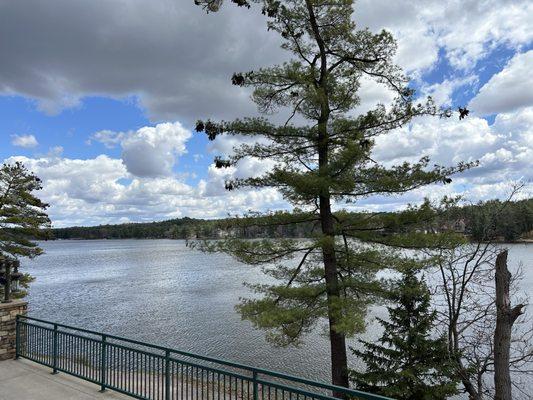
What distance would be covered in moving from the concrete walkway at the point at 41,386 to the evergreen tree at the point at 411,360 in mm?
6068

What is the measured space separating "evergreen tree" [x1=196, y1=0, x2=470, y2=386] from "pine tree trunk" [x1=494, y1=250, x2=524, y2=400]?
2.17 m

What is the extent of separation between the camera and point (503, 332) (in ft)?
30.6

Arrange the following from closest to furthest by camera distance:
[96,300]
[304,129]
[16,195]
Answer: [304,129], [16,195], [96,300]

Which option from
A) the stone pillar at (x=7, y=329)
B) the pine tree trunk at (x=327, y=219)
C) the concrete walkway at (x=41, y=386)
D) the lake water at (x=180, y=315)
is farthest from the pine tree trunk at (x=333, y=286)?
the stone pillar at (x=7, y=329)

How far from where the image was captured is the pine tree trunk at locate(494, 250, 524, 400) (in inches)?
358

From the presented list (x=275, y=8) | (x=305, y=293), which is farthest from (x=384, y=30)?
(x=305, y=293)

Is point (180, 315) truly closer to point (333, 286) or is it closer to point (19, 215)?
point (19, 215)

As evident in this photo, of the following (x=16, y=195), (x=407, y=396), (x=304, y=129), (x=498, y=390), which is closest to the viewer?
Answer: (x=498, y=390)

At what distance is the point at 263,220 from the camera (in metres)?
12.3

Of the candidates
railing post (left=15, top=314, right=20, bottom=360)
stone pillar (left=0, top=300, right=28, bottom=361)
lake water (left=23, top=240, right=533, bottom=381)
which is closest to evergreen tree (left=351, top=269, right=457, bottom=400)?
lake water (left=23, top=240, right=533, bottom=381)

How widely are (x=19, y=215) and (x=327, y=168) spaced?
59.8 ft

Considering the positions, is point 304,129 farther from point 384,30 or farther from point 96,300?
point 96,300

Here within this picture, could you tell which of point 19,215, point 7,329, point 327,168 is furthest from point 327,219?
point 19,215

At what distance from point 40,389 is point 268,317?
496 cm
